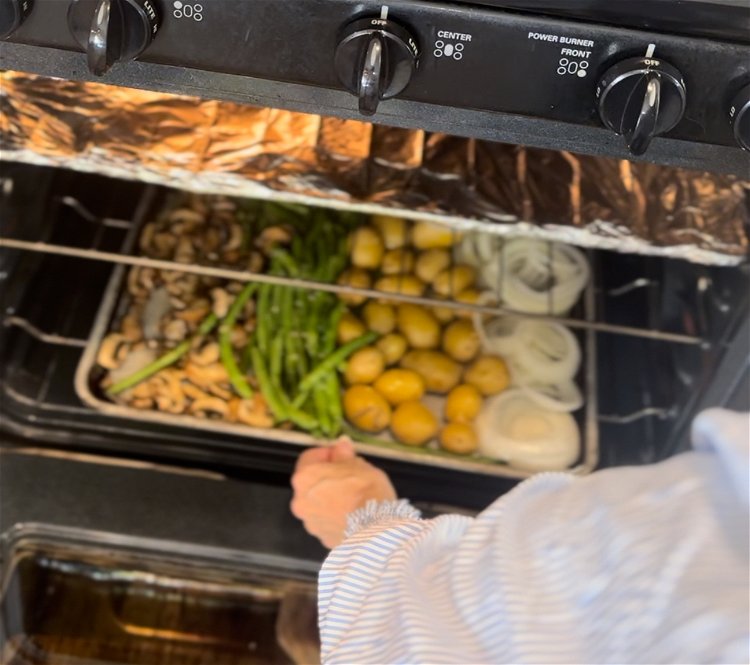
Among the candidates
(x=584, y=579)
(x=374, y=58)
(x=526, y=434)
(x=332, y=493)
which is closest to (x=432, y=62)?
(x=374, y=58)

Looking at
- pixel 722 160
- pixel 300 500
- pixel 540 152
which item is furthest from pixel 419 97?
pixel 300 500

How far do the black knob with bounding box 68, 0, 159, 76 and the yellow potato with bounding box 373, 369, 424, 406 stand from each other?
0.55 meters

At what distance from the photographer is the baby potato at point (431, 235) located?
3.54ft

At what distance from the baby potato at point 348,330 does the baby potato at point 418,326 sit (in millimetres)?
53

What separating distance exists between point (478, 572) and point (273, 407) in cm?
50

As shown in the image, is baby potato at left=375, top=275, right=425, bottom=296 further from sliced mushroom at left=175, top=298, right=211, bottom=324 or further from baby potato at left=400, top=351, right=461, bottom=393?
sliced mushroom at left=175, top=298, right=211, bottom=324

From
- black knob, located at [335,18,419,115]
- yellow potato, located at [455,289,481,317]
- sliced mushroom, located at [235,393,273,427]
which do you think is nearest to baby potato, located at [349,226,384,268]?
yellow potato, located at [455,289,481,317]

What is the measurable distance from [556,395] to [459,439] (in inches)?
6.0

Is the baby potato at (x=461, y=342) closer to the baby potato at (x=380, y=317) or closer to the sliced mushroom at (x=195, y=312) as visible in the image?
the baby potato at (x=380, y=317)

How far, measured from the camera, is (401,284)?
106 cm

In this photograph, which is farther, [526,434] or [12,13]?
[526,434]

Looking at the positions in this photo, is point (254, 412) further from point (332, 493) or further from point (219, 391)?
point (332, 493)

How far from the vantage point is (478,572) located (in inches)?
20.9

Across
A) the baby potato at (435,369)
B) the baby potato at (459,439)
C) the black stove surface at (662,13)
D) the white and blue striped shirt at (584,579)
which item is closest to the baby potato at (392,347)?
the baby potato at (435,369)
